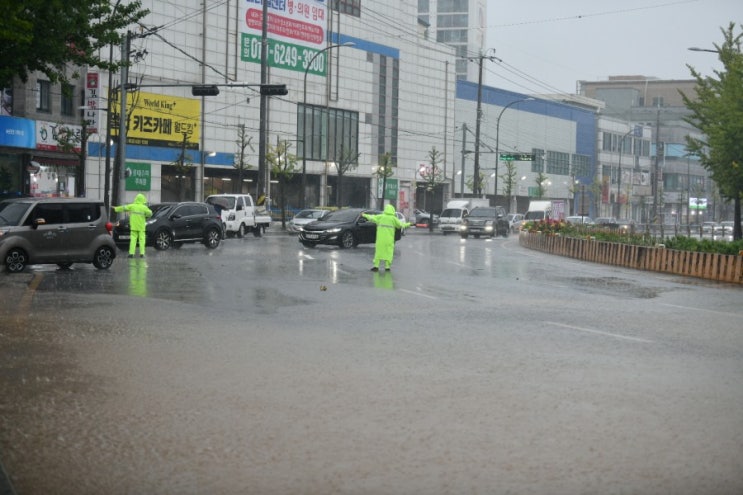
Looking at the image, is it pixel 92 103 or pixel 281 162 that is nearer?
pixel 92 103

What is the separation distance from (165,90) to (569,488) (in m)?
60.7

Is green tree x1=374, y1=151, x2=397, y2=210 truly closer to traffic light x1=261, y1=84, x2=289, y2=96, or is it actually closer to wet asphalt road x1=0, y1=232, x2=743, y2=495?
traffic light x1=261, y1=84, x2=289, y2=96

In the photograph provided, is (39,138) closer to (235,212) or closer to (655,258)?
(235,212)

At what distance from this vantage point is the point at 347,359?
1083 cm

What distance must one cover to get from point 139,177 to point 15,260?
41.8 m

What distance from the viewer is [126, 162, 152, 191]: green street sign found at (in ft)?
204

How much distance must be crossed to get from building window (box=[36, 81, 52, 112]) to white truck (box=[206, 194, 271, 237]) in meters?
11.0

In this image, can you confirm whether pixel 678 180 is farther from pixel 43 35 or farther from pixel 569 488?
pixel 569 488

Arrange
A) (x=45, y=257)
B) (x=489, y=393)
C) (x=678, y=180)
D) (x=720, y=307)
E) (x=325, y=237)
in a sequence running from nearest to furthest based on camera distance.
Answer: (x=489, y=393), (x=720, y=307), (x=45, y=257), (x=325, y=237), (x=678, y=180)

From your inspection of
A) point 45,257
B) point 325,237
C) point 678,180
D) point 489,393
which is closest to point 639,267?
point 325,237

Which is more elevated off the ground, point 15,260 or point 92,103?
point 92,103

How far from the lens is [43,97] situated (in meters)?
50.5

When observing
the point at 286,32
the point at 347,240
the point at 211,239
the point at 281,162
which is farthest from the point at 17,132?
the point at 286,32

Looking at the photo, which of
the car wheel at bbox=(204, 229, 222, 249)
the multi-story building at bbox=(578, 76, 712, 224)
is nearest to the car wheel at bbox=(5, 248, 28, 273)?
the car wheel at bbox=(204, 229, 222, 249)
